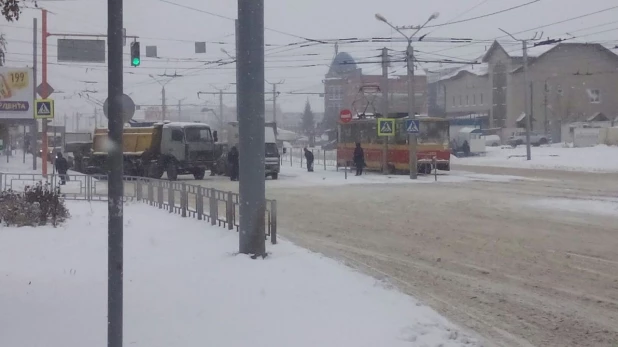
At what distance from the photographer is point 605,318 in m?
8.83

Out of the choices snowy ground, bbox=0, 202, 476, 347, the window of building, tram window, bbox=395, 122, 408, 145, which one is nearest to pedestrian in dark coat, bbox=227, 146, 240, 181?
tram window, bbox=395, 122, 408, 145

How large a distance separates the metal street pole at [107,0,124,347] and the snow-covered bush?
10.4 meters

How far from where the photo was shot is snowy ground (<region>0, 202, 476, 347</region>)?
769 centimetres

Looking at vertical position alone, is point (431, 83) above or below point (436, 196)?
above

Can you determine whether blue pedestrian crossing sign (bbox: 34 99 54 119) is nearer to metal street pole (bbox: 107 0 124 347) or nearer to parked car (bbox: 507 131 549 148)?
metal street pole (bbox: 107 0 124 347)

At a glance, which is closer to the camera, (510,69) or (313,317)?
(313,317)

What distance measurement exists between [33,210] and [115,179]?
10.7 m

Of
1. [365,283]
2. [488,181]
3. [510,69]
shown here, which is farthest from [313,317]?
[510,69]

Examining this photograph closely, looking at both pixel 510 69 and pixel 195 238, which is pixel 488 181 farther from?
pixel 510 69

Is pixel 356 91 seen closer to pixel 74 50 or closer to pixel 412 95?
pixel 412 95

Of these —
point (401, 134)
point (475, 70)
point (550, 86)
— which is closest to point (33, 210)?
point (401, 134)

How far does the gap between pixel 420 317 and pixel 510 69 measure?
8634 cm

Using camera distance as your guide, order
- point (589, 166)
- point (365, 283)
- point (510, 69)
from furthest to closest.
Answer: point (510, 69) < point (589, 166) < point (365, 283)

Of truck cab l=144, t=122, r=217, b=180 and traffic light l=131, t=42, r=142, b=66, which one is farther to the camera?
truck cab l=144, t=122, r=217, b=180
